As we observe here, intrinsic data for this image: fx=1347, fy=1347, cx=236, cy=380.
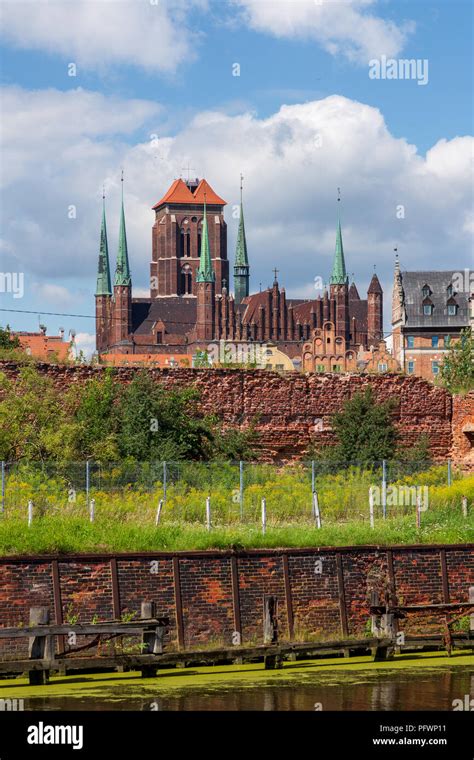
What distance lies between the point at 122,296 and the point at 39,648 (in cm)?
15913

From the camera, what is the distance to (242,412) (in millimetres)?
37281

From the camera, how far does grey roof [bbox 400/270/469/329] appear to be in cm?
11269

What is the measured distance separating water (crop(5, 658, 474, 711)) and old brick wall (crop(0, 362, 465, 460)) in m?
16.1

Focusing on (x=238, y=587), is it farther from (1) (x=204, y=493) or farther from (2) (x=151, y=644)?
(1) (x=204, y=493)

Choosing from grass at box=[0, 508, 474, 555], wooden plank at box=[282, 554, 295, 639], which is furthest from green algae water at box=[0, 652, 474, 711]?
grass at box=[0, 508, 474, 555]

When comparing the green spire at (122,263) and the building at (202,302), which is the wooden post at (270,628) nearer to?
the building at (202,302)

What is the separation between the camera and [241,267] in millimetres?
193625

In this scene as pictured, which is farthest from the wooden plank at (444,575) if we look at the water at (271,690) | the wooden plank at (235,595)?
the wooden plank at (235,595)

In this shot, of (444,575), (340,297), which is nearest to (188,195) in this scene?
(340,297)

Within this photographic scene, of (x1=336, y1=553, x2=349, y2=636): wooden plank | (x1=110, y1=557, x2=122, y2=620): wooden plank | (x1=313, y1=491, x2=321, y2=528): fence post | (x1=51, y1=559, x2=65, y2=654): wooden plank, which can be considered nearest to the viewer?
(x1=51, y1=559, x2=65, y2=654): wooden plank

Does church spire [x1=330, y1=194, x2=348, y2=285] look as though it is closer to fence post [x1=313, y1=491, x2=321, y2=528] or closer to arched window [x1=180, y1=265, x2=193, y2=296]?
arched window [x1=180, y1=265, x2=193, y2=296]

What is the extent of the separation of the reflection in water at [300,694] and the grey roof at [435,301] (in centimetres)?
9371

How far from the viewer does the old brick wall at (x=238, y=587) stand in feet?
73.6
